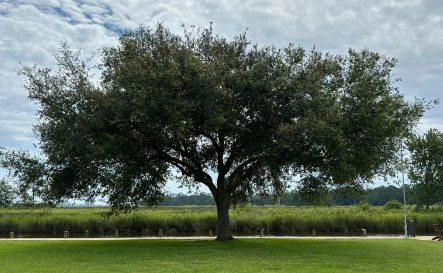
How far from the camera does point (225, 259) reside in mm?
16641

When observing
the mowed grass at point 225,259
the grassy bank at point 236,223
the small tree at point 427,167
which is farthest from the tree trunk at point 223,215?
the small tree at point 427,167

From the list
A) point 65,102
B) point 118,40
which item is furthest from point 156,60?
point 65,102

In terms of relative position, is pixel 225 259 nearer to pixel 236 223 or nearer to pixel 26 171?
pixel 26 171

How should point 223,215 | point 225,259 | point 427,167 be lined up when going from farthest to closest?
1. point 427,167
2. point 223,215
3. point 225,259

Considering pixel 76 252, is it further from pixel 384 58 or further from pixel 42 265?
pixel 384 58

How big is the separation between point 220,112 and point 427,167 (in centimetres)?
4215

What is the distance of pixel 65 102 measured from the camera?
834 inches

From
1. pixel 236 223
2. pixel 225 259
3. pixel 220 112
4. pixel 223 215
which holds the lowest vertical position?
pixel 236 223

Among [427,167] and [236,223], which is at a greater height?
[427,167]

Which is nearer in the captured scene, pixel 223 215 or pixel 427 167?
pixel 223 215

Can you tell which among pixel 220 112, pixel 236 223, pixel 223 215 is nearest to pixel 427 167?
pixel 236 223

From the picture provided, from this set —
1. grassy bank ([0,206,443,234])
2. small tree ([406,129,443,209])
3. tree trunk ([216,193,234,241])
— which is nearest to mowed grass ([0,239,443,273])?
tree trunk ([216,193,234,241])

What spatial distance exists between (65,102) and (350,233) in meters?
28.4

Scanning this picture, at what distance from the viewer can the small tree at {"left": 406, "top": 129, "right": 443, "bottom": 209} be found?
5062cm
